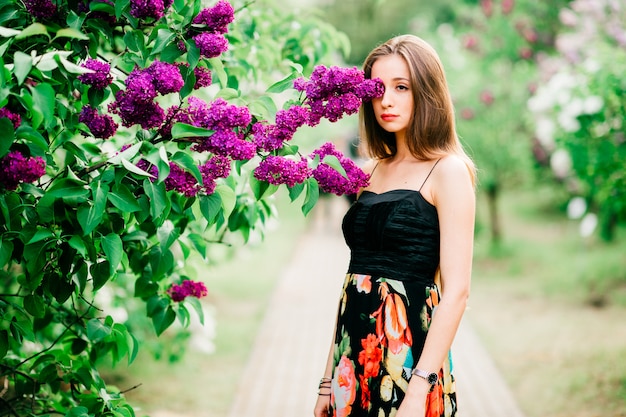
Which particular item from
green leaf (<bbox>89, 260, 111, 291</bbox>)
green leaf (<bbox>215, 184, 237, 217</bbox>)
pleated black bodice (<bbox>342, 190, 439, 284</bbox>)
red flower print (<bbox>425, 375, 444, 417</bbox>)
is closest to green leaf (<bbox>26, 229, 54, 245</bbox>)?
green leaf (<bbox>89, 260, 111, 291</bbox>)

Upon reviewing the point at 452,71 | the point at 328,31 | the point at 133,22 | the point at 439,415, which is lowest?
the point at 439,415

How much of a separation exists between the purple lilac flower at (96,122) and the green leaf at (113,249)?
309 millimetres

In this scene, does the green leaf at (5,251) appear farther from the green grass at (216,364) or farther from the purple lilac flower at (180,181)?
the green grass at (216,364)

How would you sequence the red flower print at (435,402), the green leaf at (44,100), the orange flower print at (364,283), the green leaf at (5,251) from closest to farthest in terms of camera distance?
the green leaf at (44,100), the green leaf at (5,251), the red flower print at (435,402), the orange flower print at (364,283)

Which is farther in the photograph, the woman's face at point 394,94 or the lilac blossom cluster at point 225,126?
the woman's face at point 394,94

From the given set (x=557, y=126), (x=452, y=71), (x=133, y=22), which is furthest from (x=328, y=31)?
(x=452, y=71)

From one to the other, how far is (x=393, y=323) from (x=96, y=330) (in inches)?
38.1

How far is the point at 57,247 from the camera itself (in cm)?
185

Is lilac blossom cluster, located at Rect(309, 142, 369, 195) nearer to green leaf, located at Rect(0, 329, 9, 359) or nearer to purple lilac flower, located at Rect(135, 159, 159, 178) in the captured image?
purple lilac flower, located at Rect(135, 159, 159, 178)

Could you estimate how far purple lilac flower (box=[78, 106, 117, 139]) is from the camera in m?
1.92

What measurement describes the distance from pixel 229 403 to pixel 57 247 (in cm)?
380

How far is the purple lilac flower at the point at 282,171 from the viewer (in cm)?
187

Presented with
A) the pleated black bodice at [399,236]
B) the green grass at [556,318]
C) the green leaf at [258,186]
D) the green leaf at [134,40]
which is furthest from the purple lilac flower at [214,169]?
the green grass at [556,318]

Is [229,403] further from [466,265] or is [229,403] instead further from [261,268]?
[261,268]
